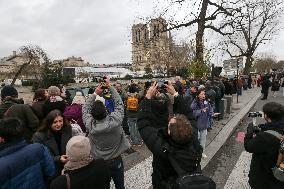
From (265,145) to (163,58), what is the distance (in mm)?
36334

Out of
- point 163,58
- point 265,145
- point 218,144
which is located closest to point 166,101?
point 265,145

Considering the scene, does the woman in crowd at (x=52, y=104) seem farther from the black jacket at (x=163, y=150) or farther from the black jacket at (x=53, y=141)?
the black jacket at (x=163, y=150)

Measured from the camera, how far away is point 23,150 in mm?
3127

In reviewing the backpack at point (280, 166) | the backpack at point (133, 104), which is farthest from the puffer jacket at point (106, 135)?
the backpack at point (133, 104)

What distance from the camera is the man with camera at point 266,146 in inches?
155

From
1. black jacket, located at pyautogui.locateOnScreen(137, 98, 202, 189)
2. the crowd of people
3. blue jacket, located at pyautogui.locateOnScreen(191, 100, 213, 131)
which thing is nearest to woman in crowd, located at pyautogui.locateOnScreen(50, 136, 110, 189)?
the crowd of people

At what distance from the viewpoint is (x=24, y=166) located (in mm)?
3082

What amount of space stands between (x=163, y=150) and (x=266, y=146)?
59.0 inches

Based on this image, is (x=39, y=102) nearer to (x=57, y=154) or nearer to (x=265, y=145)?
(x=57, y=154)

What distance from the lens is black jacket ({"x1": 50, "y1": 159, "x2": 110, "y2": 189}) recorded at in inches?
114

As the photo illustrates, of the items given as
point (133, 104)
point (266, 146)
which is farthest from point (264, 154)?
point (133, 104)

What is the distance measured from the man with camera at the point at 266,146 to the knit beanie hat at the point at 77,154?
7.00 ft

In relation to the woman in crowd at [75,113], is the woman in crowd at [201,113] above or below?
below

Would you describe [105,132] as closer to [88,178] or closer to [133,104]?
[88,178]
